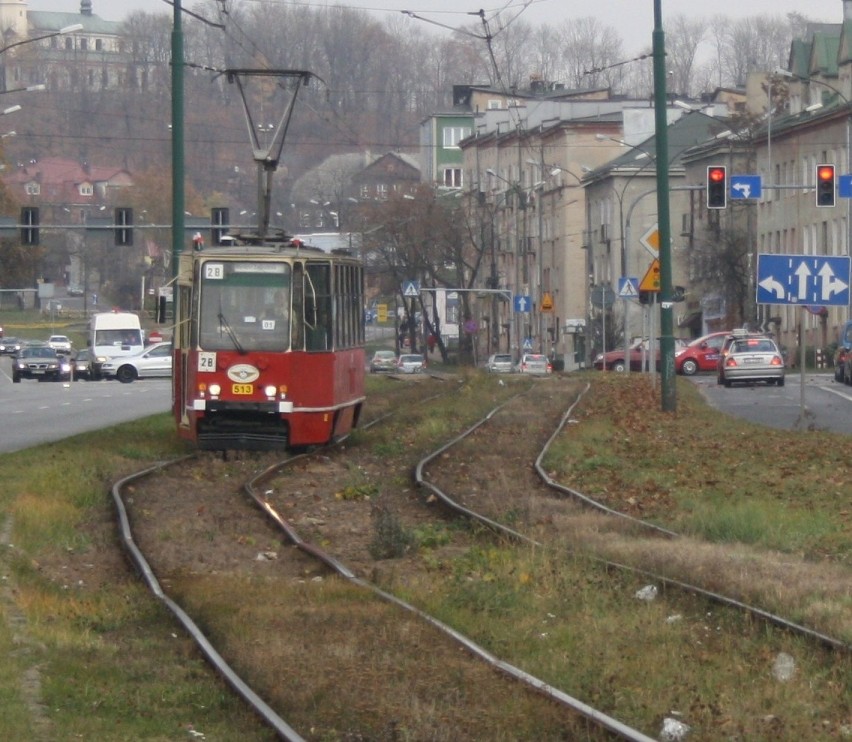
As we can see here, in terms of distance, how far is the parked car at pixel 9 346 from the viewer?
338 feet

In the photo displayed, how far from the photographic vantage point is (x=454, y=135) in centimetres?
11581

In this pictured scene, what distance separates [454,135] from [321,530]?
4039 inches

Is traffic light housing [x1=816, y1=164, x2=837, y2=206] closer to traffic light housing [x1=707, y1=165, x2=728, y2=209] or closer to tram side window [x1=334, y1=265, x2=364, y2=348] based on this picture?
traffic light housing [x1=707, y1=165, x2=728, y2=209]

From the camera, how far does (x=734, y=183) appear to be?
44562 mm

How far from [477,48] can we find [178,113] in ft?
122

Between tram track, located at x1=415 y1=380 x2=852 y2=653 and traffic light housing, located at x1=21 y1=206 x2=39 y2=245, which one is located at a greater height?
traffic light housing, located at x1=21 y1=206 x2=39 y2=245

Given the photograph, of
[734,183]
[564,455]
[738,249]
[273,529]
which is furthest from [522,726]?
[738,249]

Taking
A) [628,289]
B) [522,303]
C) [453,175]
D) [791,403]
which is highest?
[453,175]

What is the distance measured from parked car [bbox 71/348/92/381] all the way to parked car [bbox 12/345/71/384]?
0.92 ft

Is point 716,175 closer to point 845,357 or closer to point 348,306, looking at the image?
point 348,306

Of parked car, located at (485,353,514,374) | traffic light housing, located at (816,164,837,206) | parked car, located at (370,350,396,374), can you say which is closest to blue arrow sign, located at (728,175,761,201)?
traffic light housing, located at (816,164,837,206)

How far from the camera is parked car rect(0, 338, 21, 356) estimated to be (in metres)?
103

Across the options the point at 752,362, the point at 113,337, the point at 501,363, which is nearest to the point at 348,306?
the point at 752,362

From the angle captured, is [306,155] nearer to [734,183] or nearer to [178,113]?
[734,183]
